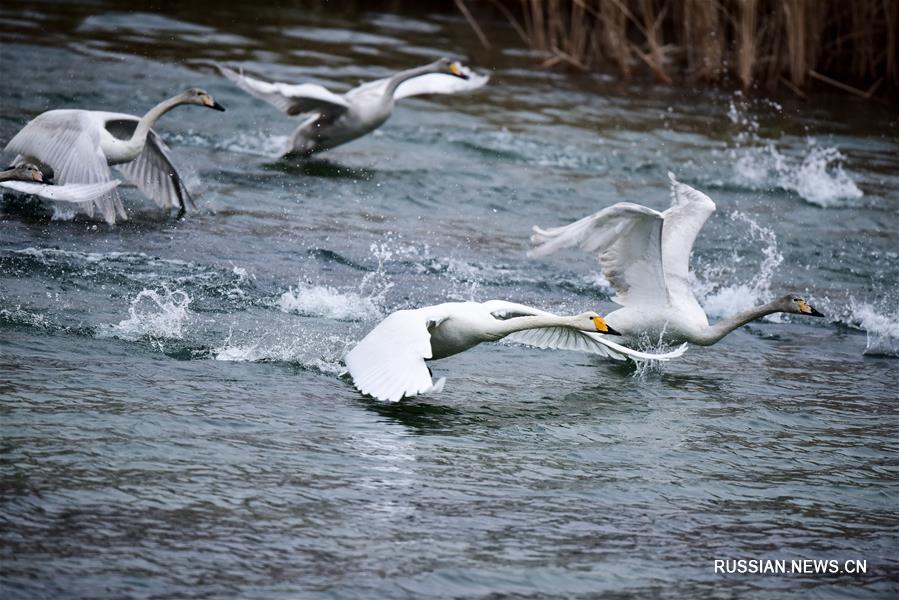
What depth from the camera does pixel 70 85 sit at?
615 inches

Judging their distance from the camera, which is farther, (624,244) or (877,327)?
(877,327)

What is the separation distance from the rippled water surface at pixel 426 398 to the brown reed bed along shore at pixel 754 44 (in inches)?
95.3

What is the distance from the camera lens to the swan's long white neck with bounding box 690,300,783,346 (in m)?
9.03

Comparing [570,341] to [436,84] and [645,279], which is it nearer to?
[645,279]

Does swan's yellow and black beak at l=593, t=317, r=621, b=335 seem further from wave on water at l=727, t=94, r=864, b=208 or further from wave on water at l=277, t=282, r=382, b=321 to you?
wave on water at l=727, t=94, r=864, b=208

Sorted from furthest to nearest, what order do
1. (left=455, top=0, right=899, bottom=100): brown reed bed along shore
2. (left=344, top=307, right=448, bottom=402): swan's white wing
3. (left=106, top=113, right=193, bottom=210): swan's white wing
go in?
(left=455, top=0, right=899, bottom=100): brown reed bed along shore < (left=106, top=113, right=193, bottom=210): swan's white wing < (left=344, top=307, right=448, bottom=402): swan's white wing

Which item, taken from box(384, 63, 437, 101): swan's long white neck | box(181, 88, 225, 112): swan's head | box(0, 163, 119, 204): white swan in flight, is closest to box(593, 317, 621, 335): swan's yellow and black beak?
box(0, 163, 119, 204): white swan in flight

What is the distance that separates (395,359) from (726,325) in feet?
9.47

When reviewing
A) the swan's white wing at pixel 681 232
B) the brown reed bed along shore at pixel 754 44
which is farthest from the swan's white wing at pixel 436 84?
the swan's white wing at pixel 681 232

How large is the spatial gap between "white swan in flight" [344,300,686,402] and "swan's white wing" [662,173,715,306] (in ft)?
2.49

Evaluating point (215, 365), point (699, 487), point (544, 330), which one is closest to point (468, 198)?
point (544, 330)

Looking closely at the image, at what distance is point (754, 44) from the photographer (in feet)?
59.1

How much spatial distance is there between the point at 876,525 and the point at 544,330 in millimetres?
2680

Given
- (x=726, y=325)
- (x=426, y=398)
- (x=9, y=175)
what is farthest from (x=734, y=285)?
(x=9, y=175)
